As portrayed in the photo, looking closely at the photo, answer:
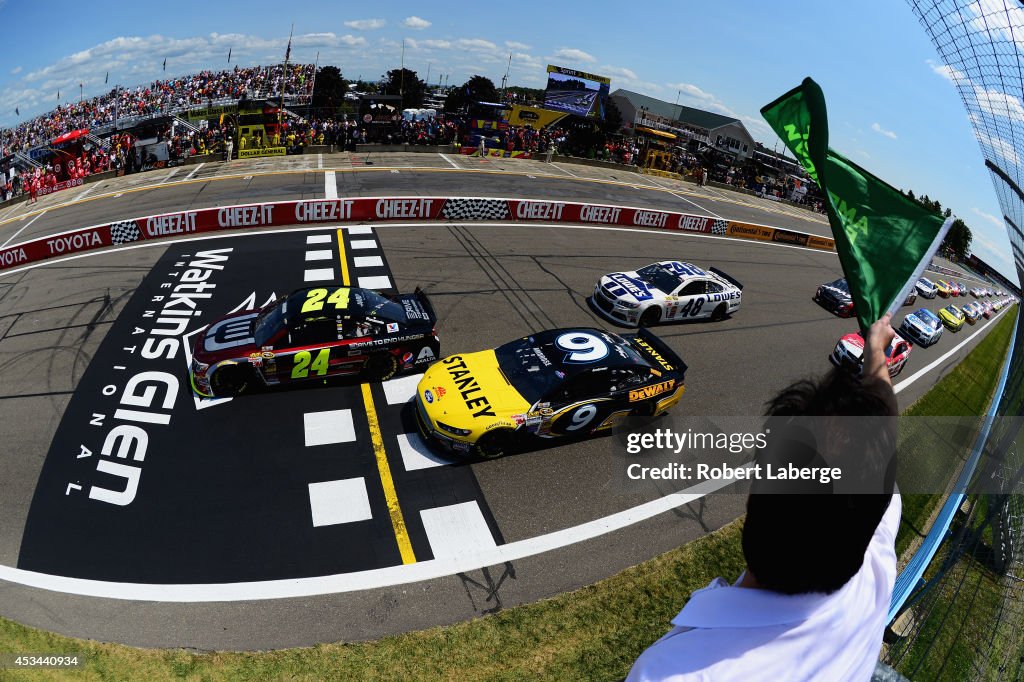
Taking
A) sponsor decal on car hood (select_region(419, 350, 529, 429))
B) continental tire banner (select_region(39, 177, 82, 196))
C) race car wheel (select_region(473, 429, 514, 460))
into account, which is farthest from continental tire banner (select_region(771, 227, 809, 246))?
continental tire banner (select_region(39, 177, 82, 196))

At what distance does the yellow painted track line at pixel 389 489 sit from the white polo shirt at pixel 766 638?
648cm

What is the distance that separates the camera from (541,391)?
8.76 meters

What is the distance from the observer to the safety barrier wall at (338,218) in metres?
16.5

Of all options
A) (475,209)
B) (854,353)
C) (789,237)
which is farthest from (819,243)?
(475,209)

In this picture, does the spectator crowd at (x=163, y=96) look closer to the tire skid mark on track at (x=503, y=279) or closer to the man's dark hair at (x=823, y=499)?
the tire skid mark on track at (x=503, y=279)

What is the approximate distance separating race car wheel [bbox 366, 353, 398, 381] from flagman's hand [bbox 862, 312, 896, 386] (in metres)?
8.95

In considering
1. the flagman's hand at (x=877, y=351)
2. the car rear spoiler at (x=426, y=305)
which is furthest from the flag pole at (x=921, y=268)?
the car rear spoiler at (x=426, y=305)

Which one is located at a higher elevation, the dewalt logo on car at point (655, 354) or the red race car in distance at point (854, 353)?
the dewalt logo on car at point (655, 354)

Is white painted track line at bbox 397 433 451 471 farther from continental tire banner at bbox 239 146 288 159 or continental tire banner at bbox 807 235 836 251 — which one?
continental tire banner at bbox 239 146 288 159

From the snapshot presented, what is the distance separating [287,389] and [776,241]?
26.4 metres

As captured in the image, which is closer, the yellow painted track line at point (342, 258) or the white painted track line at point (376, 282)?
the white painted track line at point (376, 282)

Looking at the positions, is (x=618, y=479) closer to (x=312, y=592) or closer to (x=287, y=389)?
(x=312, y=592)

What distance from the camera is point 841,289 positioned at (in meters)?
18.2

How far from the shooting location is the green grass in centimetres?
570
